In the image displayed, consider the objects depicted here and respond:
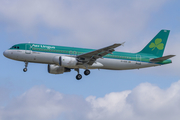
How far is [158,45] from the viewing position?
6053 centimetres

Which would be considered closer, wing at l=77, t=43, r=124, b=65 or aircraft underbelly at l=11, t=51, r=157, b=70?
wing at l=77, t=43, r=124, b=65

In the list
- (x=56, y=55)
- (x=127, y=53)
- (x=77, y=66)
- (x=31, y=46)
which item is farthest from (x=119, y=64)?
(x=31, y=46)

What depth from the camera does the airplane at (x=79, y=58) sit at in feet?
169

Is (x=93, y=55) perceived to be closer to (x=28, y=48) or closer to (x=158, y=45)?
(x=28, y=48)

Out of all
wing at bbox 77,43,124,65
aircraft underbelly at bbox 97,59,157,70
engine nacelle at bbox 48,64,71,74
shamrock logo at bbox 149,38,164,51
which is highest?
shamrock logo at bbox 149,38,164,51

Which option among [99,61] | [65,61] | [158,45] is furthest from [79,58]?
[158,45]

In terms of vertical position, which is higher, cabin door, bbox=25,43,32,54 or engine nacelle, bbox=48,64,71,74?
cabin door, bbox=25,43,32,54

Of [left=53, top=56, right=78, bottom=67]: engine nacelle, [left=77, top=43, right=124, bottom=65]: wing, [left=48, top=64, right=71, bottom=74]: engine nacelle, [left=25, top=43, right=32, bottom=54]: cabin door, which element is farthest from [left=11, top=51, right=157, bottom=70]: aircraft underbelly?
[left=48, top=64, right=71, bottom=74]: engine nacelle

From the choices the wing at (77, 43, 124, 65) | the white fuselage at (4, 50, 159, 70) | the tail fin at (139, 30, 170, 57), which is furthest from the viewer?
the tail fin at (139, 30, 170, 57)

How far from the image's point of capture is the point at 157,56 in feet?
194

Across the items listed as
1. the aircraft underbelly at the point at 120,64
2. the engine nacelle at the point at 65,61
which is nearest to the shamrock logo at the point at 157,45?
the aircraft underbelly at the point at 120,64

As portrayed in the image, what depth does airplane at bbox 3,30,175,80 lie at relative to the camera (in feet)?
169

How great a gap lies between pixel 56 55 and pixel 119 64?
10.2 m

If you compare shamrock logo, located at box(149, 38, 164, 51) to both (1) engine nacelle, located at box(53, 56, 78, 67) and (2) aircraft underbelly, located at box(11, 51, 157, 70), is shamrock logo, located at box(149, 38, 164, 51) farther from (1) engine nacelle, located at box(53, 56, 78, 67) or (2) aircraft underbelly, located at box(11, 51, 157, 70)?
(1) engine nacelle, located at box(53, 56, 78, 67)
